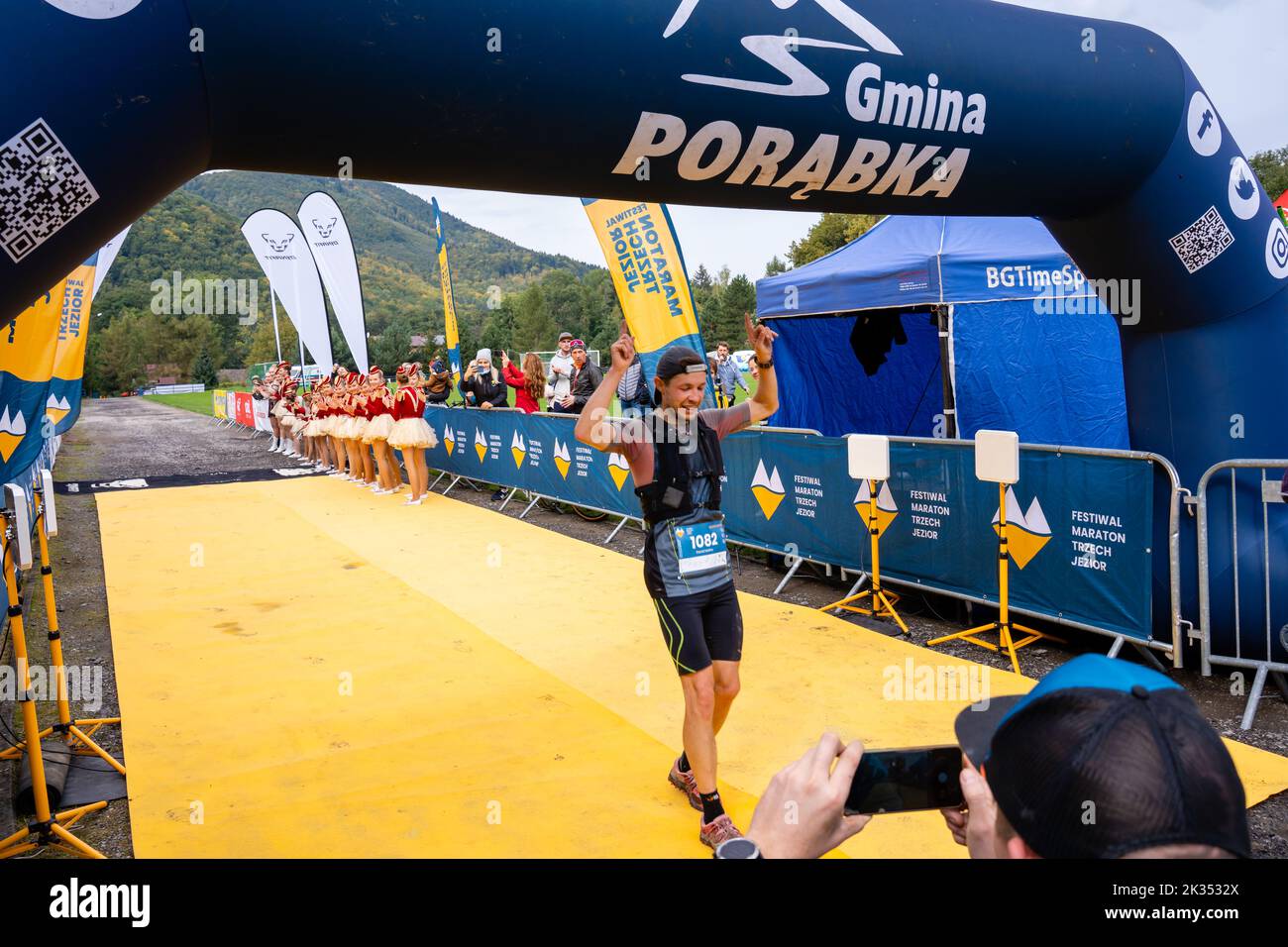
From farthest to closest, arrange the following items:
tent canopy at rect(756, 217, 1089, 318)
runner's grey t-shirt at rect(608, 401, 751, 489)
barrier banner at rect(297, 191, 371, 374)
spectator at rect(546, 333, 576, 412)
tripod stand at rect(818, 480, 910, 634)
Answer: barrier banner at rect(297, 191, 371, 374)
spectator at rect(546, 333, 576, 412)
tent canopy at rect(756, 217, 1089, 318)
tripod stand at rect(818, 480, 910, 634)
runner's grey t-shirt at rect(608, 401, 751, 489)

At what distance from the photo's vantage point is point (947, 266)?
8695mm

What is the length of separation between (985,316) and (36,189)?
8588mm

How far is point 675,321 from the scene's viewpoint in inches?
325

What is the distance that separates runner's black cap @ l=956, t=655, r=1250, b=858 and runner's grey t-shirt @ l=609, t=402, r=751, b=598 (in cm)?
287

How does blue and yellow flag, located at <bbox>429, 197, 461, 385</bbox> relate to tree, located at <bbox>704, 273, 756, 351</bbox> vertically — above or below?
below

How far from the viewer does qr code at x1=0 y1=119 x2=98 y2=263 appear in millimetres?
2230

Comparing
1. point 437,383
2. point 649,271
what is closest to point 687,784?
point 649,271

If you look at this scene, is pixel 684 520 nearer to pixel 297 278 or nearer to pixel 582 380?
pixel 582 380

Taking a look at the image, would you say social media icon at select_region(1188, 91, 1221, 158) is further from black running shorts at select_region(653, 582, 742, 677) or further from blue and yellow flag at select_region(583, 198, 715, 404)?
blue and yellow flag at select_region(583, 198, 715, 404)

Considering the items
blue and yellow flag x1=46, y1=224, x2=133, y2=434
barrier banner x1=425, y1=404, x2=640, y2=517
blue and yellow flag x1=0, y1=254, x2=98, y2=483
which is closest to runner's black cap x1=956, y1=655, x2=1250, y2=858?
blue and yellow flag x1=0, y1=254, x2=98, y2=483

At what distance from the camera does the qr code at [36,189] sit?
7.32ft

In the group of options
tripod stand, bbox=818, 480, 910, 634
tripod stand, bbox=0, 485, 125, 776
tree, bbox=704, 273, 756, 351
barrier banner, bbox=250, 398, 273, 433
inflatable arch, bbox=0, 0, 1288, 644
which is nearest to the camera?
inflatable arch, bbox=0, 0, 1288, 644

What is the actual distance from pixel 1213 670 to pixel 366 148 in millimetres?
5527

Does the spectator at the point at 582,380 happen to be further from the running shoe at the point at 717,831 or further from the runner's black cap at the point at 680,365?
the running shoe at the point at 717,831
